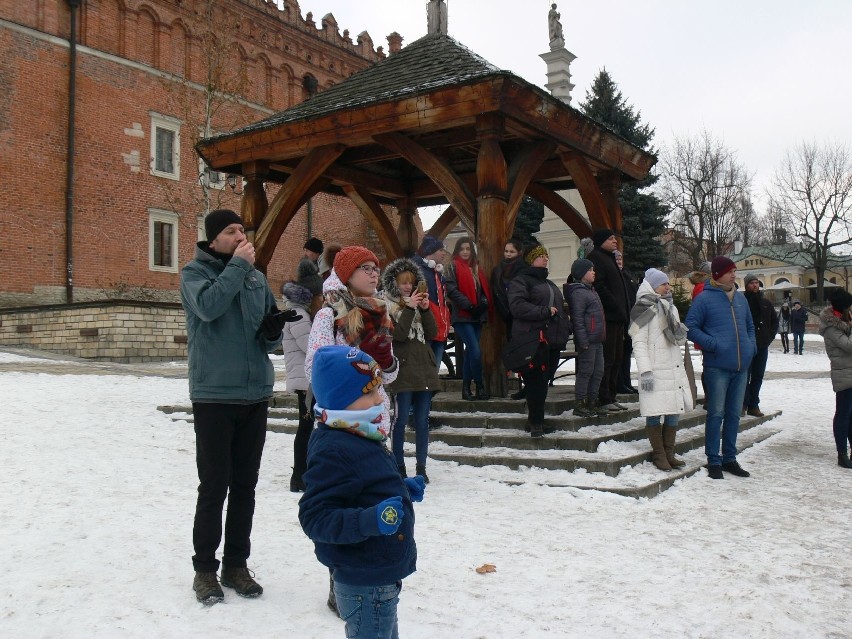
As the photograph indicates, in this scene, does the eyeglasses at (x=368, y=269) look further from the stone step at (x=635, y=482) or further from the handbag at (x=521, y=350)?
the handbag at (x=521, y=350)

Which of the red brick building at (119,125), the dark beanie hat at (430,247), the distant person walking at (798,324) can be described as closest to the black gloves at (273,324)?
the dark beanie hat at (430,247)

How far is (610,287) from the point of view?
7316 mm

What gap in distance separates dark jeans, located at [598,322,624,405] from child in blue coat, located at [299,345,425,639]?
5.34 metres

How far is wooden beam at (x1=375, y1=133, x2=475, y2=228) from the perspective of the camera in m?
7.34

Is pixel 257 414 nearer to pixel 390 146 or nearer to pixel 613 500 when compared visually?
pixel 613 500

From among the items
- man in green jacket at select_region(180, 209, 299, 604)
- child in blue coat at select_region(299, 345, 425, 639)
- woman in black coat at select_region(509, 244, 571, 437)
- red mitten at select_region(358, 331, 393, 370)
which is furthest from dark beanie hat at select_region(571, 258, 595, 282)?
child in blue coat at select_region(299, 345, 425, 639)

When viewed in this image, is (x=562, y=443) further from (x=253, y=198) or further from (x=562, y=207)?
(x=253, y=198)

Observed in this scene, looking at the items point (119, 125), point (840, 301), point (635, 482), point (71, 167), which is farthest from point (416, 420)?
point (119, 125)

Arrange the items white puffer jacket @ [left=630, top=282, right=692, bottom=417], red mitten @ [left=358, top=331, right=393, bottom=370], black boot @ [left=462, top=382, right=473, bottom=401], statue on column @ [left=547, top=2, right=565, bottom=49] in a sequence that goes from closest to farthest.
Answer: red mitten @ [left=358, top=331, right=393, bottom=370], white puffer jacket @ [left=630, top=282, right=692, bottom=417], black boot @ [left=462, top=382, right=473, bottom=401], statue on column @ [left=547, top=2, right=565, bottom=49]

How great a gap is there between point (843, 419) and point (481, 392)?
349cm

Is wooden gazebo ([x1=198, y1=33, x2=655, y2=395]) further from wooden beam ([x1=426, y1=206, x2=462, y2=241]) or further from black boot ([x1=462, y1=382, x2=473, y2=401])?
black boot ([x1=462, y1=382, x2=473, y2=401])

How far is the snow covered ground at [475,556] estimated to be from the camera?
10.5 feet

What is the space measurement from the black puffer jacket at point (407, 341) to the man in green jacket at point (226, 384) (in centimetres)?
169

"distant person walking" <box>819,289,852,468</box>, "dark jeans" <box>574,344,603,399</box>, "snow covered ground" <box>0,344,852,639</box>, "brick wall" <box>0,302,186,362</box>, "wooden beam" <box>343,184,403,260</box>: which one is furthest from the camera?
"brick wall" <box>0,302,186,362</box>
